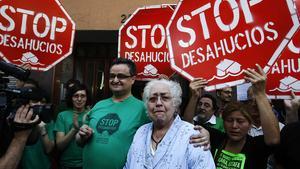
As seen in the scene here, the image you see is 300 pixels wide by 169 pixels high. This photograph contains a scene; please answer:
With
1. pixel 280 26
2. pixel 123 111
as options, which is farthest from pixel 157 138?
pixel 280 26

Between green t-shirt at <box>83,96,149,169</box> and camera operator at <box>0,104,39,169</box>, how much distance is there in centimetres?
86

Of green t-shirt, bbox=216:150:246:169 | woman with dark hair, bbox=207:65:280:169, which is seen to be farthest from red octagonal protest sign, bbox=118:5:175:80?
green t-shirt, bbox=216:150:246:169

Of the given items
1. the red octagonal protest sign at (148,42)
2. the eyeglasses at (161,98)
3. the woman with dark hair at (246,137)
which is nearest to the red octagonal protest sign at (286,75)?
the woman with dark hair at (246,137)

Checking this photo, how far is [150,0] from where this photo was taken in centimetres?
718

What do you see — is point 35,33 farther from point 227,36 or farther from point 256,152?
point 256,152

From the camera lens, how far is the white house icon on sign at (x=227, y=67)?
2.57 m

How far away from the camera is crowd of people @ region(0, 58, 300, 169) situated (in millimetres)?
2342

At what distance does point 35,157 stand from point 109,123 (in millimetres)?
1078

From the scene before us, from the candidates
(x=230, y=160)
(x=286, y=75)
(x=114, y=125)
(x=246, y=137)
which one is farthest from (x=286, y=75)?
(x=114, y=125)

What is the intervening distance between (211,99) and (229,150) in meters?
1.98

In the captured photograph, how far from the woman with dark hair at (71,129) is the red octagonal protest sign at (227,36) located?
1488 mm

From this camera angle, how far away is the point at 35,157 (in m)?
3.52

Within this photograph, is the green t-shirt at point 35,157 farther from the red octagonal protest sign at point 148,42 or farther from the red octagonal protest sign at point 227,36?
the red octagonal protest sign at point 227,36

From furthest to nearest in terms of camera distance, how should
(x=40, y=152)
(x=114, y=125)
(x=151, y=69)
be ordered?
(x=151, y=69) → (x=40, y=152) → (x=114, y=125)
